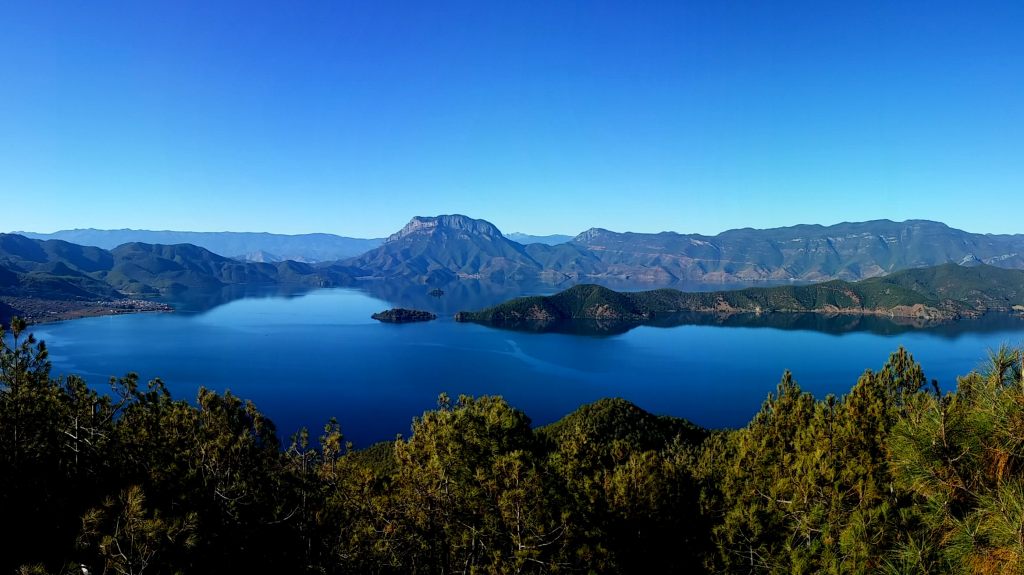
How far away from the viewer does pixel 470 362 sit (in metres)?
132

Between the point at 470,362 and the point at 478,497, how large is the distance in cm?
12240

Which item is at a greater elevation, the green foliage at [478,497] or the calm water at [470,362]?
the green foliage at [478,497]

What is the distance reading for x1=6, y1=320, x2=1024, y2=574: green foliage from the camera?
25.1 ft

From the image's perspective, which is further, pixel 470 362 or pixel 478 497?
pixel 470 362

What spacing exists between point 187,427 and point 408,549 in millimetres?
6238

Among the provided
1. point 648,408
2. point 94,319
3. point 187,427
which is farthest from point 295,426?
point 94,319

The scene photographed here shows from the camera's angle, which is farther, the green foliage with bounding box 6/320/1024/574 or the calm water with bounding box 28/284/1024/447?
the calm water with bounding box 28/284/1024/447

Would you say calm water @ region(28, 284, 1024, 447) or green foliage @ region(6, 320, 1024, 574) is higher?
green foliage @ region(6, 320, 1024, 574)

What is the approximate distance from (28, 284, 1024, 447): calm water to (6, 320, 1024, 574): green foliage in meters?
68.6

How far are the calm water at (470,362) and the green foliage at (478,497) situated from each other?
68.6 m

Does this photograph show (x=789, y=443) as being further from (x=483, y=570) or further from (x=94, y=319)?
(x=94, y=319)

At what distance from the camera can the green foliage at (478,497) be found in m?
7.64

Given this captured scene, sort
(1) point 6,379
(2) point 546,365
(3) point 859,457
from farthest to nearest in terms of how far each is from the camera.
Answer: (2) point 546,365
(3) point 859,457
(1) point 6,379

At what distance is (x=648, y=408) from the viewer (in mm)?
96625
